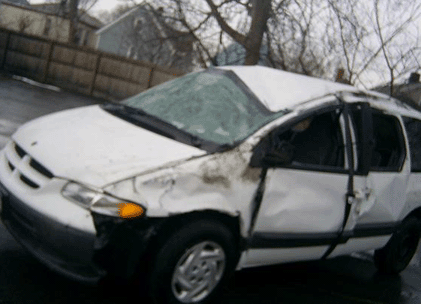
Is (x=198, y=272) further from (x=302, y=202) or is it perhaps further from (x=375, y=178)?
(x=375, y=178)

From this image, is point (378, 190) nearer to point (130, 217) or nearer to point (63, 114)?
point (130, 217)

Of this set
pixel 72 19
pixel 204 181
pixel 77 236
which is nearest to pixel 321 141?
pixel 204 181

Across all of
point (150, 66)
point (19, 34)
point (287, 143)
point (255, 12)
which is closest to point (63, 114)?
point (287, 143)

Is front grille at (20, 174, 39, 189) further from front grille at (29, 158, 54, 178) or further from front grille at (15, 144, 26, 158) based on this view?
front grille at (15, 144, 26, 158)

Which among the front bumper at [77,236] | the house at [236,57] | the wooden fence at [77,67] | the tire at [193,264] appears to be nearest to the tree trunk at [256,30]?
the house at [236,57]

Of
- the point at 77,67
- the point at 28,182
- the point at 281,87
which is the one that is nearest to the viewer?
the point at 28,182

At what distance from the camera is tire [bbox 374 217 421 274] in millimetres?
4633

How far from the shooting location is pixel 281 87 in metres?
3.64

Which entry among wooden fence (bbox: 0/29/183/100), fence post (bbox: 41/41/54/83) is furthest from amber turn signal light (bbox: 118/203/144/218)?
fence post (bbox: 41/41/54/83)

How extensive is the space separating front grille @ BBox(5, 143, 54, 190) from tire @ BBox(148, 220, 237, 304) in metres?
0.80

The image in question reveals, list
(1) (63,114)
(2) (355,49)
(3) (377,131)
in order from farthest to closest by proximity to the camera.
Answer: (2) (355,49) < (3) (377,131) < (1) (63,114)

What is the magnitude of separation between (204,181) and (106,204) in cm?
60

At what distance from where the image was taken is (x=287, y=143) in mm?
3100

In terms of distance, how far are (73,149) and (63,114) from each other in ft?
2.96
